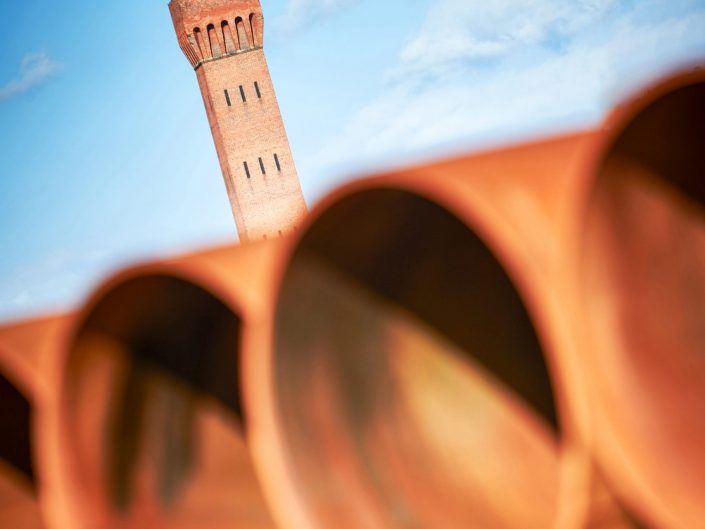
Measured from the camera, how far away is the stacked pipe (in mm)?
2805

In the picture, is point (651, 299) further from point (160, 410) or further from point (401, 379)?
point (160, 410)

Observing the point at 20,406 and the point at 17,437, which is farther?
the point at 17,437

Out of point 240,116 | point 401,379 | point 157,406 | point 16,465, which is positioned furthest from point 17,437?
point 240,116

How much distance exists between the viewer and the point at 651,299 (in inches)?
123

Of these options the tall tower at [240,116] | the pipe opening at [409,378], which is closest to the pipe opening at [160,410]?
the pipe opening at [409,378]

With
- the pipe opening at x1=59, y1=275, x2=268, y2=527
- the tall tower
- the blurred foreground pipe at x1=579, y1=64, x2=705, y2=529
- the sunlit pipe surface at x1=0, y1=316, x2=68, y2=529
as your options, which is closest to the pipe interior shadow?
the sunlit pipe surface at x1=0, y1=316, x2=68, y2=529

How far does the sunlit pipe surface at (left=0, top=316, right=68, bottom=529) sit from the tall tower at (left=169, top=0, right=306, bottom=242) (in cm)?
2727

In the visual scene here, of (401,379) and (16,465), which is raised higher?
(401,379)

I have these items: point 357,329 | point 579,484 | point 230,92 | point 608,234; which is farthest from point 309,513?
point 230,92

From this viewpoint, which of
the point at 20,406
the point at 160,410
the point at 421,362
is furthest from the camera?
the point at 20,406

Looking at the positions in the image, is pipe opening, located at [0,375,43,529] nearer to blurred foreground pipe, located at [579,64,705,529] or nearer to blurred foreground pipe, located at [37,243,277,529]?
blurred foreground pipe, located at [37,243,277,529]

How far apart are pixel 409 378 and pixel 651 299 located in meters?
0.99

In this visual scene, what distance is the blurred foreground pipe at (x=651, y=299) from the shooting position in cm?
278

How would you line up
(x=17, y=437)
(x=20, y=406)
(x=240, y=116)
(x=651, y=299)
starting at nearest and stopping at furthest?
(x=651, y=299)
(x=20, y=406)
(x=17, y=437)
(x=240, y=116)
